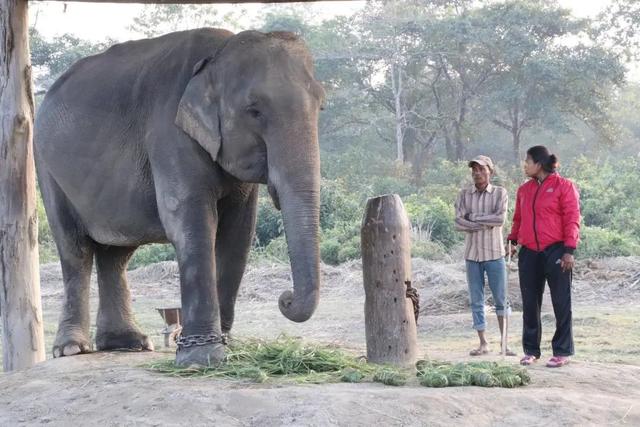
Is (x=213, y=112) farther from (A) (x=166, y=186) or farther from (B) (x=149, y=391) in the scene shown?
(B) (x=149, y=391)

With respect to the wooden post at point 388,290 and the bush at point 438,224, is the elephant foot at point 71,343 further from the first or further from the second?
the bush at point 438,224

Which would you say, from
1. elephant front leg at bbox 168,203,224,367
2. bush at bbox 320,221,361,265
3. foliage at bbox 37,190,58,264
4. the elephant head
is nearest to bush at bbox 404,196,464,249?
bush at bbox 320,221,361,265

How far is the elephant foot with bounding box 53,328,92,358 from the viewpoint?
838 cm

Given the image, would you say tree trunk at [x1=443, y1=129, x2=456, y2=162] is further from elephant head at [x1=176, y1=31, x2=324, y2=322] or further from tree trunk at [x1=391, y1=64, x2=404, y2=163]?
elephant head at [x1=176, y1=31, x2=324, y2=322]

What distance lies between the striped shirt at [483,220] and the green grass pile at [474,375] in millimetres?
2305

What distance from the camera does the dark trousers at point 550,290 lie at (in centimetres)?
793

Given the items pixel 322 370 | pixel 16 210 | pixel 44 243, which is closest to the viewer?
pixel 322 370

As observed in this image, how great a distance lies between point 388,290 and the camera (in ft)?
25.0

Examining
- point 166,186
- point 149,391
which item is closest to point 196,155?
point 166,186

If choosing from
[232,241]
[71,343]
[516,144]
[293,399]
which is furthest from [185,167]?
[516,144]

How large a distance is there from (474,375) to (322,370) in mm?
1053

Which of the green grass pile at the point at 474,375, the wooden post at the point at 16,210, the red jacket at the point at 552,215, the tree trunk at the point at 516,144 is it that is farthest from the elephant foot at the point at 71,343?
the tree trunk at the point at 516,144

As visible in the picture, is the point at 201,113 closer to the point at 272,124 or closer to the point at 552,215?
the point at 272,124

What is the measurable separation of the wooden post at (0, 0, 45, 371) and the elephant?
0.20 meters
